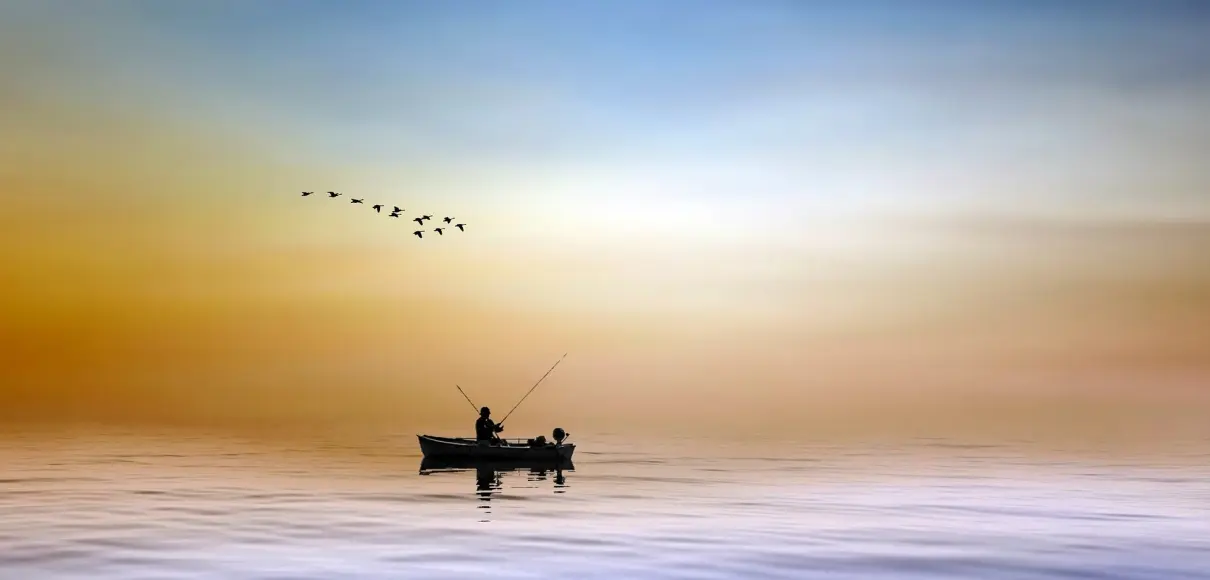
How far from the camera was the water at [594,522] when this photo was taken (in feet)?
82.2

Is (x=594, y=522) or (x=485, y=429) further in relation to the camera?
(x=485, y=429)

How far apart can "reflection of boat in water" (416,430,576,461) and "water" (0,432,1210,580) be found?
1.53m

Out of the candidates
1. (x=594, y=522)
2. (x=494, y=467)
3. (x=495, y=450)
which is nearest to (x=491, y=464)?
(x=495, y=450)

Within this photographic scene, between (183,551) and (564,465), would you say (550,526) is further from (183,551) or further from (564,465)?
(564,465)

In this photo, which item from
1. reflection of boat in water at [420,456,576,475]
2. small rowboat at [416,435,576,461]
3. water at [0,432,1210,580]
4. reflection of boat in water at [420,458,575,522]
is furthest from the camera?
reflection of boat in water at [420,456,576,475]

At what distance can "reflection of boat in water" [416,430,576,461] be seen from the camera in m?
57.2

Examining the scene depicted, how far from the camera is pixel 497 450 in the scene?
57.0 meters

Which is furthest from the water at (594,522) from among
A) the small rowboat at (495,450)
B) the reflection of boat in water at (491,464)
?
the small rowboat at (495,450)

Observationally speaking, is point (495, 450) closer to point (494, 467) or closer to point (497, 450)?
point (497, 450)

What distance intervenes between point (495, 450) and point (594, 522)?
23850 millimetres

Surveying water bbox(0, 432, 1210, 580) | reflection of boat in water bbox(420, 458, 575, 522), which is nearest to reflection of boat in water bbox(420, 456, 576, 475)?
reflection of boat in water bbox(420, 458, 575, 522)

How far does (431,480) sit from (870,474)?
83.8 feet

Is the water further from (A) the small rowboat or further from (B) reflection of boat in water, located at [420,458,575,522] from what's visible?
(A) the small rowboat

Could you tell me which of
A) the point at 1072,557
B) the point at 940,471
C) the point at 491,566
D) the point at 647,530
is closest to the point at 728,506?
the point at 647,530
